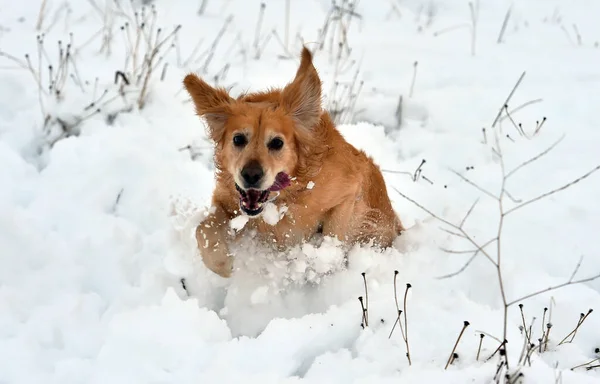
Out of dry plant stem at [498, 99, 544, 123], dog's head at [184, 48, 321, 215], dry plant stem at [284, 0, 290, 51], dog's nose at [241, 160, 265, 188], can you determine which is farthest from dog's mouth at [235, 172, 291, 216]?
dry plant stem at [284, 0, 290, 51]

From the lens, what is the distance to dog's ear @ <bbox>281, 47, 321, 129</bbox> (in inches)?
109

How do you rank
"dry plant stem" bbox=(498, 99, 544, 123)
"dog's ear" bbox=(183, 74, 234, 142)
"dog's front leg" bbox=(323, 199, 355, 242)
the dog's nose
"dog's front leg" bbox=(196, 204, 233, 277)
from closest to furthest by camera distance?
the dog's nose → "dog's ear" bbox=(183, 74, 234, 142) → "dog's front leg" bbox=(196, 204, 233, 277) → "dog's front leg" bbox=(323, 199, 355, 242) → "dry plant stem" bbox=(498, 99, 544, 123)

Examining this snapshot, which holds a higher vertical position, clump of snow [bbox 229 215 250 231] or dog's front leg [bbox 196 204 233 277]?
clump of snow [bbox 229 215 250 231]

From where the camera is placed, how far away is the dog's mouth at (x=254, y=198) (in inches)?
108

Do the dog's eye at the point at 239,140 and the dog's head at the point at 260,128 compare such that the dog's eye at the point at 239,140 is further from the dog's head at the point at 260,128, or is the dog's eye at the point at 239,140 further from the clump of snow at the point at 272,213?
the clump of snow at the point at 272,213

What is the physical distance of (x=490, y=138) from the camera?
4.34 m

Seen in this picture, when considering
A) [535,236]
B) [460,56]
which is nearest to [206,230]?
[535,236]

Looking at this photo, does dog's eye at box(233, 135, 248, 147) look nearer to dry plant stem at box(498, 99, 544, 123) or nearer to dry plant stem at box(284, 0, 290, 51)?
dry plant stem at box(498, 99, 544, 123)

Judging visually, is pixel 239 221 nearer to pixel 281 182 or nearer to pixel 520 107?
pixel 281 182

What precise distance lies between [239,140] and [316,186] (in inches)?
20.0

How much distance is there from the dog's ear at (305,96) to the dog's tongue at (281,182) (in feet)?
0.91

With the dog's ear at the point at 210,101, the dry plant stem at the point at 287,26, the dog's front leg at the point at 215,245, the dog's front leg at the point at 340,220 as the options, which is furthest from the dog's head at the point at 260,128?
the dry plant stem at the point at 287,26

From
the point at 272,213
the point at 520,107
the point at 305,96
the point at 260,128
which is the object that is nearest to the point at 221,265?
the point at 272,213

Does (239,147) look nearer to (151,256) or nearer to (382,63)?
(151,256)
